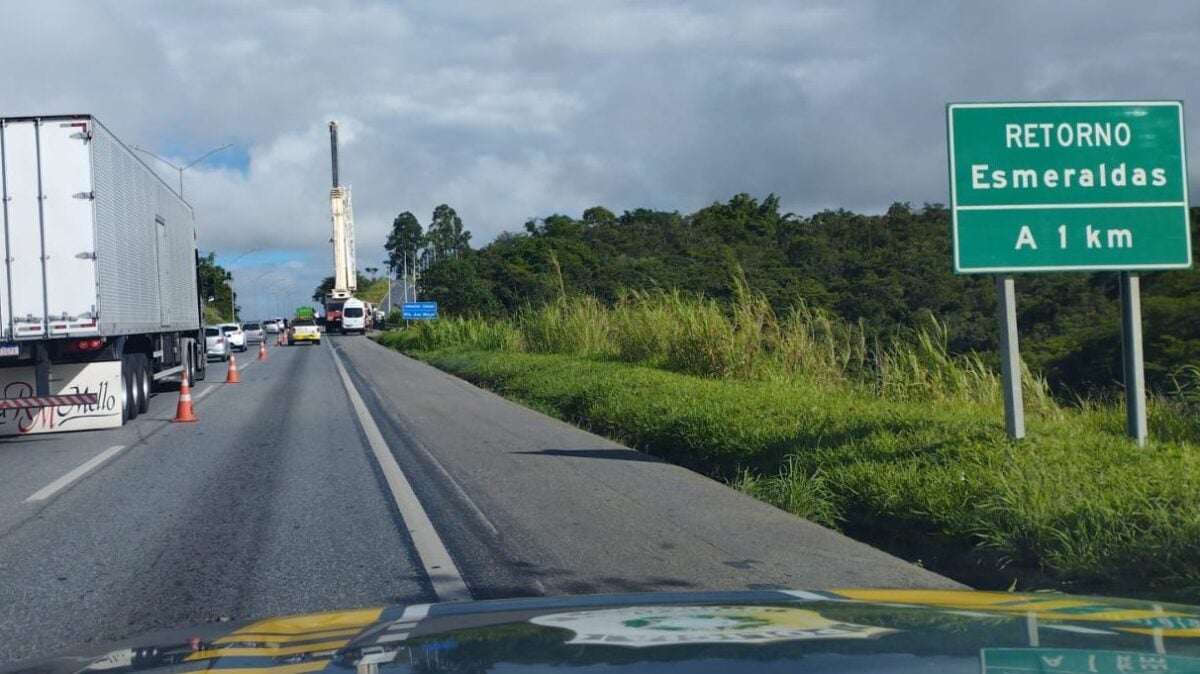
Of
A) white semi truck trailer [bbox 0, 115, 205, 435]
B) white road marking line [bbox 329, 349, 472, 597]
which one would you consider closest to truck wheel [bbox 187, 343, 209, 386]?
white semi truck trailer [bbox 0, 115, 205, 435]

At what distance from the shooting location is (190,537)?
855 centimetres

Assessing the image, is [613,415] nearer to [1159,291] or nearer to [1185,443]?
[1185,443]

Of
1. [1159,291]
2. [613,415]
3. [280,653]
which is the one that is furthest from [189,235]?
[280,653]

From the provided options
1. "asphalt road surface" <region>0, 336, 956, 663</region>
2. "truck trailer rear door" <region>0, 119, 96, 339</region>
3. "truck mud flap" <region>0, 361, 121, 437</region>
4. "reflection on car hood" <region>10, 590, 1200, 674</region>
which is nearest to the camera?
"reflection on car hood" <region>10, 590, 1200, 674</region>

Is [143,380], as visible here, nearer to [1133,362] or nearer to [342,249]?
[1133,362]

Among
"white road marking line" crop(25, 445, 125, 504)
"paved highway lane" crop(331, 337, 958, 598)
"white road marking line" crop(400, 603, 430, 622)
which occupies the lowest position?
"paved highway lane" crop(331, 337, 958, 598)

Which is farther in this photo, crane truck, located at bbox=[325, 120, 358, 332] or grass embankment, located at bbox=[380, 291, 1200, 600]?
crane truck, located at bbox=[325, 120, 358, 332]

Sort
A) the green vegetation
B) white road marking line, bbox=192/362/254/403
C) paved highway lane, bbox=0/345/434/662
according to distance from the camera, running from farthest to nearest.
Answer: the green vegetation
white road marking line, bbox=192/362/254/403
paved highway lane, bbox=0/345/434/662

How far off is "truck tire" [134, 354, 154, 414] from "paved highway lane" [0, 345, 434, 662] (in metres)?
3.60

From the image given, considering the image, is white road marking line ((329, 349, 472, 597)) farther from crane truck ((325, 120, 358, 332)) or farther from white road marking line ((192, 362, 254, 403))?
crane truck ((325, 120, 358, 332))

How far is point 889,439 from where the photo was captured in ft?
33.6

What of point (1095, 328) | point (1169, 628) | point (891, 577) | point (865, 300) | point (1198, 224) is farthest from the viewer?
point (865, 300)

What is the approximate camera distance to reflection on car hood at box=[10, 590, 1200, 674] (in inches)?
117

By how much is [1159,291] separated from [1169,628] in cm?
2203
